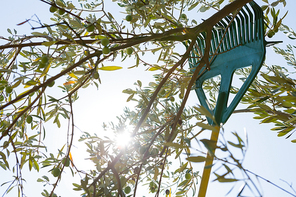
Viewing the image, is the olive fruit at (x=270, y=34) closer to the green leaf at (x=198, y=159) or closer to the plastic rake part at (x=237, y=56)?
the plastic rake part at (x=237, y=56)

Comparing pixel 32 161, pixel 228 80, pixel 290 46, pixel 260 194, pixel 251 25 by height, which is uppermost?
pixel 290 46

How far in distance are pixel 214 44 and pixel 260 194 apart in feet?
2.10

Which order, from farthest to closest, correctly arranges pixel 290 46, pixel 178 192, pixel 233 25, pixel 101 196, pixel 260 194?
pixel 290 46 → pixel 178 192 → pixel 233 25 → pixel 101 196 → pixel 260 194

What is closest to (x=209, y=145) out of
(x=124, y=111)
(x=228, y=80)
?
(x=228, y=80)

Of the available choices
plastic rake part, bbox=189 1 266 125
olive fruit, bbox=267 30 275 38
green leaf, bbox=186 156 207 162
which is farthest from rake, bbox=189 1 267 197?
green leaf, bbox=186 156 207 162

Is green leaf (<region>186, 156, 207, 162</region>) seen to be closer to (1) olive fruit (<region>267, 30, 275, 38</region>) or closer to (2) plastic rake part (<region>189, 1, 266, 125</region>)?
(2) plastic rake part (<region>189, 1, 266, 125</region>)

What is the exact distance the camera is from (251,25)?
84 cm

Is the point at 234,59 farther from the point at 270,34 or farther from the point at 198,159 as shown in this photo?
the point at 198,159

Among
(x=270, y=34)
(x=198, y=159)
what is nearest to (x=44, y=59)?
(x=198, y=159)

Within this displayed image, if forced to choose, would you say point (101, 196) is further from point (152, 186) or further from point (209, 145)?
point (209, 145)

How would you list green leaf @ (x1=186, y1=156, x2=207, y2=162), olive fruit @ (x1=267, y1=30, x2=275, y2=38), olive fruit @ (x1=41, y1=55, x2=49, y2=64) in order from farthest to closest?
1. olive fruit @ (x1=267, y1=30, x2=275, y2=38)
2. olive fruit @ (x1=41, y1=55, x2=49, y2=64)
3. green leaf @ (x1=186, y1=156, x2=207, y2=162)

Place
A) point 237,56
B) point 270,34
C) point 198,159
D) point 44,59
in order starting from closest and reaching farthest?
point 198,159 → point 44,59 → point 237,56 → point 270,34

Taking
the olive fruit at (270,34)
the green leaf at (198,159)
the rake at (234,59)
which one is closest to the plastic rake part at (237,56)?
the rake at (234,59)

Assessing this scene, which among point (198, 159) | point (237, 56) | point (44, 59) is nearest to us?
point (198, 159)
